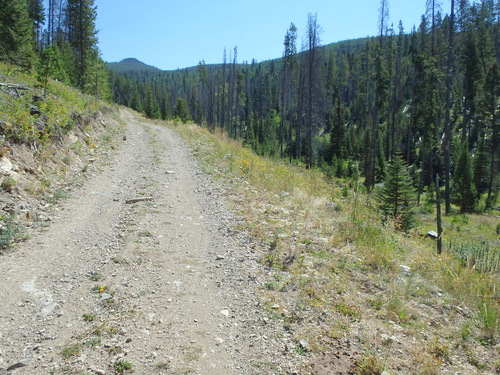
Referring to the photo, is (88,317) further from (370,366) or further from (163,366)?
(370,366)

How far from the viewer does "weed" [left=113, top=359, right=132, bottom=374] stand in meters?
3.32

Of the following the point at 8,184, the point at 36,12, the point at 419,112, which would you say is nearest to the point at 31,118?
the point at 8,184

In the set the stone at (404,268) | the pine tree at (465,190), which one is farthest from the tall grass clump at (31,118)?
the pine tree at (465,190)

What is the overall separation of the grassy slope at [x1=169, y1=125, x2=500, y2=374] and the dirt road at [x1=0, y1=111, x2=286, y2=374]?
0.51 meters

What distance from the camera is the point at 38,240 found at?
6094 mm

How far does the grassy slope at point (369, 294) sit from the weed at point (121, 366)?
1.85 metres

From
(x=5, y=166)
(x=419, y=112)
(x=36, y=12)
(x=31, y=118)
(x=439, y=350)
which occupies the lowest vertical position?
(x=439, y=350)

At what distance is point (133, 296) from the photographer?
4.62 metres

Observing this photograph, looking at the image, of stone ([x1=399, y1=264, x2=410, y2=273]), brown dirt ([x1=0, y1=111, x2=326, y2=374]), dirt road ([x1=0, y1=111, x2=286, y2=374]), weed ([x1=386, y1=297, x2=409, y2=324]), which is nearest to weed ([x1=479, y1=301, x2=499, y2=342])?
→ weed ([x1=386, y1=297, x2=409, y2=324])

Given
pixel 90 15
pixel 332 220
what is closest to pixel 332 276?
pixel 332 220

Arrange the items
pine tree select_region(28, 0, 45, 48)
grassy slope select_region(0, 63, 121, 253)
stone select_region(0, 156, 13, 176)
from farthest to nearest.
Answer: pine tree select_region(28, 0, 45, 48), stone select_region(0, 156, 13, 176), grassy slope select_region(0, 63, 121, 253)

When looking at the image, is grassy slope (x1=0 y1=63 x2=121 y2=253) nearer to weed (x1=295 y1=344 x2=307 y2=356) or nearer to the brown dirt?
the brown dirt

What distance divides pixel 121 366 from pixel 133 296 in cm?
134

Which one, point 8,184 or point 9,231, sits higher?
point 8,184
